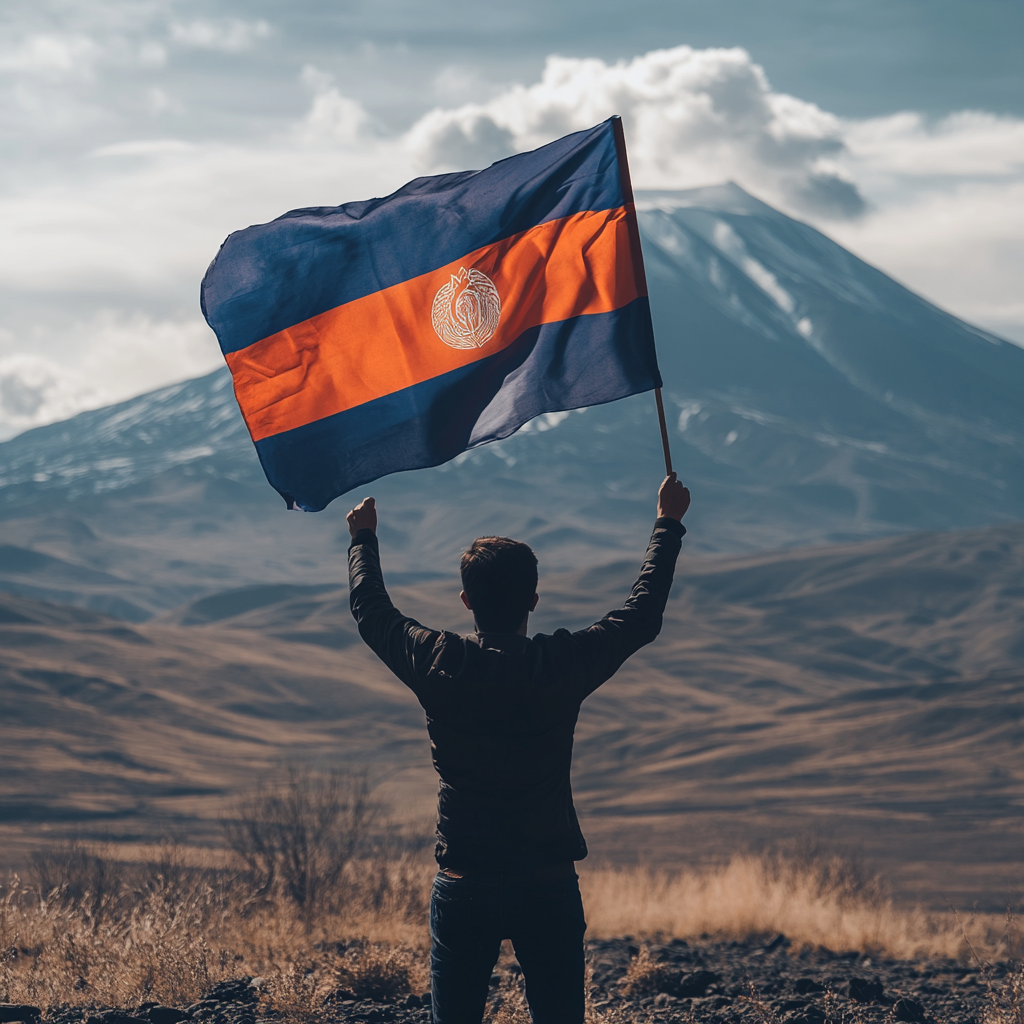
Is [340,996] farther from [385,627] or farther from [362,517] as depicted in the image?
[385,627]

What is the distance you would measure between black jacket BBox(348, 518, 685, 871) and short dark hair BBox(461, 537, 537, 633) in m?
0.05

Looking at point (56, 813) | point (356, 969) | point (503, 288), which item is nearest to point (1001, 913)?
point (356, 969)

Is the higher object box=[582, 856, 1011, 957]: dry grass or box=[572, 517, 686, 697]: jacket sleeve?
box=[572, 517, 686, 697]: jacket sleeve

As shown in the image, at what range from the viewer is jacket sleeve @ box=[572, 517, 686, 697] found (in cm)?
314

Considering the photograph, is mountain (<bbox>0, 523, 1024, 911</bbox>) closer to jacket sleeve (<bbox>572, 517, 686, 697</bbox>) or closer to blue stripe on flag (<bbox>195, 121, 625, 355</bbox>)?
blue stripe on flag (<bbox>195, 121, 625, 355</bbox>)

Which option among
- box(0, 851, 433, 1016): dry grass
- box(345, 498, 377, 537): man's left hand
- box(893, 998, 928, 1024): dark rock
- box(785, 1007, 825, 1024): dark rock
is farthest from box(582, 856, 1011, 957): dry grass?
box(345, 498, 377, 537): man's left hand

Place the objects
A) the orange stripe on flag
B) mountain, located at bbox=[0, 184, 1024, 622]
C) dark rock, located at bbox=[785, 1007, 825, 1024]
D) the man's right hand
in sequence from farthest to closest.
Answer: mountain, located at bbox=[0, 184, 1024, 622]
dark rock, located at bbox=[785, 1007, 825, 1024]
the orange stripe on flag
the man's right hand

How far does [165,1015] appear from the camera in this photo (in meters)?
5.32

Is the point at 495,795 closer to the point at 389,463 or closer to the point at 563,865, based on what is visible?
the point at 563,865

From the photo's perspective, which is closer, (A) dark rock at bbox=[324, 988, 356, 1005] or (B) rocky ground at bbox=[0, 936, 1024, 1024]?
(B) rocky ground at bbox=[0, 936, 1024, 1024]

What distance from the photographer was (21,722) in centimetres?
4312

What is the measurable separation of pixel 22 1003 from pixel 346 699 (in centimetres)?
4677

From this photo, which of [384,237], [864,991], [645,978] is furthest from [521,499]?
[384,237]

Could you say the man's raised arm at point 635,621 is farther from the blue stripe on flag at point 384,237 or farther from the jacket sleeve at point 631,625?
the blue stripe on flag at point 384,237
